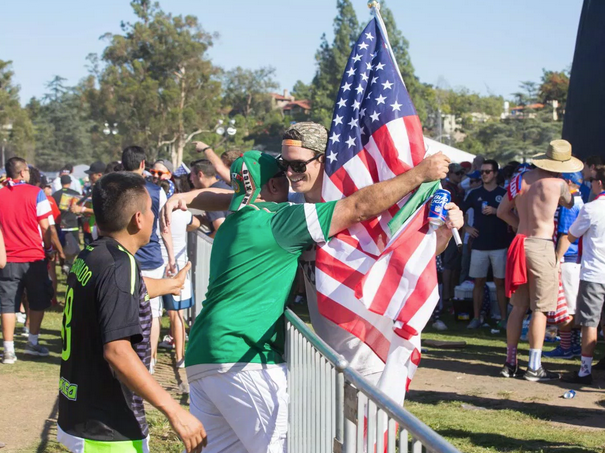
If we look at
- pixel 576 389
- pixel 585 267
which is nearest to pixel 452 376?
pixel 576 389

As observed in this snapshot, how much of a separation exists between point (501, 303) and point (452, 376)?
3.25 m

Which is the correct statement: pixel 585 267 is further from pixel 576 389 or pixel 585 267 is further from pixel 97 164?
pixel 97 164

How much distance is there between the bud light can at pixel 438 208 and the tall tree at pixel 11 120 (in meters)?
83.7

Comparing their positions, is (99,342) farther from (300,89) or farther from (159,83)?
(300,89)

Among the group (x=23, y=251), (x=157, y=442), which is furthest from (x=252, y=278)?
(x=23, y=251)

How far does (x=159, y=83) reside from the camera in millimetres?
72625

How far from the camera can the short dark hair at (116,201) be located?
322 cm

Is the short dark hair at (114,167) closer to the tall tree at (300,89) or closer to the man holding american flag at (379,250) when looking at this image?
the man holding american flag at (379,250)

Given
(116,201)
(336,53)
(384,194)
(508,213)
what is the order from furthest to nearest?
1. (336,53)
2. (508,213)
3. (384,194)
4. (116,201)

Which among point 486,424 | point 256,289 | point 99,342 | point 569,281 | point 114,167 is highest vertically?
point 114,167

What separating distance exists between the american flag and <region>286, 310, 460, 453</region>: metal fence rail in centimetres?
30

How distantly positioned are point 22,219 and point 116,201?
6694 millimetres

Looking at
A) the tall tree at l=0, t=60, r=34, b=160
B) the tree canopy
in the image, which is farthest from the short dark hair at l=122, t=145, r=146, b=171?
the tall tree at l=0, t=60, r=34, b=160

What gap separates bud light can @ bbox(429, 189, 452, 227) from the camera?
3602 millimetres
